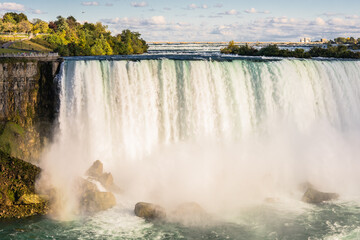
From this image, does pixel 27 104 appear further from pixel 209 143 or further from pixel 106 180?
pixel 209 143

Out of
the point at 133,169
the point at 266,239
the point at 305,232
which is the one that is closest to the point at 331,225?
the point at 305,232

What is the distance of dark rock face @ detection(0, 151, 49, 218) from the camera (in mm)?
17875

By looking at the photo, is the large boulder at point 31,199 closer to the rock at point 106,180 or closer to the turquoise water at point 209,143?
the turquoise water at point 209,143

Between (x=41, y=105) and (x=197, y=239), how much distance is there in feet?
40.3

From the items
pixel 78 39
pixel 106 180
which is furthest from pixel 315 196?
pixel 78 39

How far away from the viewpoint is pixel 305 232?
53.9 ft

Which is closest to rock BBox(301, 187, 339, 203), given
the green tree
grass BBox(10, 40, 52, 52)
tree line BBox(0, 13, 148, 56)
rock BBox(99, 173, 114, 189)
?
rock BBox(99, 173, 114, 189)

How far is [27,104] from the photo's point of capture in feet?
75.5

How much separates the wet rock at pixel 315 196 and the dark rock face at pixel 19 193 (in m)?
11.8

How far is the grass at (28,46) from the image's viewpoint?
178 ft

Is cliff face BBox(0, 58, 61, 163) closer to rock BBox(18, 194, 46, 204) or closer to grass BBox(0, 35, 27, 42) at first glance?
rock BBox(18, 194, 46, 204)

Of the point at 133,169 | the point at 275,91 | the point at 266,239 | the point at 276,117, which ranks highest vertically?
the point at 275,91

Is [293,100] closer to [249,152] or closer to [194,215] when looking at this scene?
[249,152]

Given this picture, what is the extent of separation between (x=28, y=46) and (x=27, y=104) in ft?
122
